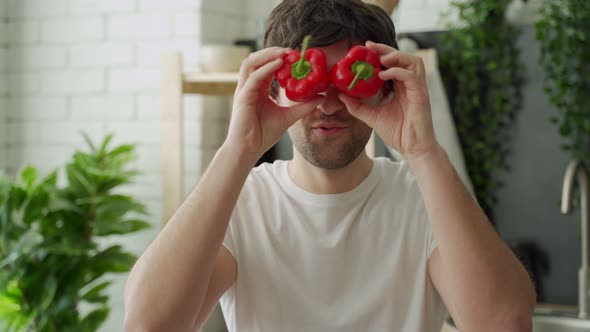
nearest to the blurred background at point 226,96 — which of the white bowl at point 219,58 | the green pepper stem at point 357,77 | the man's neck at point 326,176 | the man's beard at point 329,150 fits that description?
the white bowl at point 219,58

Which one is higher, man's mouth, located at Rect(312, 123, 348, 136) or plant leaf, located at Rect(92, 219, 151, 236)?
man's mouth, located at Rect(312, 123, 348, 136)

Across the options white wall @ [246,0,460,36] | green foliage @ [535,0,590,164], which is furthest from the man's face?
white wall @ [246,0,460,36]

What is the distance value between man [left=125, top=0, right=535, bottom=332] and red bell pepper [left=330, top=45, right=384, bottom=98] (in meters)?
0.02

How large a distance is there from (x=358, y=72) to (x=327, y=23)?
17 cm

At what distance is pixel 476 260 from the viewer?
1530 millimetres

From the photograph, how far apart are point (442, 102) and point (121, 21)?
1.35 meters

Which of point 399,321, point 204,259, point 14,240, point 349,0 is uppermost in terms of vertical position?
point 349,0

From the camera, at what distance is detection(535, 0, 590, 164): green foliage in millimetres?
2754

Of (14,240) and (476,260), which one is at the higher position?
(476,260)

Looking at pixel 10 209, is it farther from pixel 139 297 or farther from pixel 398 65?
pixel 398 65

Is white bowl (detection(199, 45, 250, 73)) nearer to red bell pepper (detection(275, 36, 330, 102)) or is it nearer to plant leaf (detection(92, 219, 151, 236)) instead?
plant leaf (detection(92, 219, 151, 236))

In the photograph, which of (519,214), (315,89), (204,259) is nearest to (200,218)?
(204,259)

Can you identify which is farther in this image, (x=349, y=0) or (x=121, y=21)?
(x=121, y=21)

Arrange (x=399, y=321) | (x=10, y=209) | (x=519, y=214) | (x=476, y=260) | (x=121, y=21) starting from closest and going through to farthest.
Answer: (x=476, y=260), (x=399, y=321), (x=10, y=209), (x=519, y=214), (x=121, y=21)
